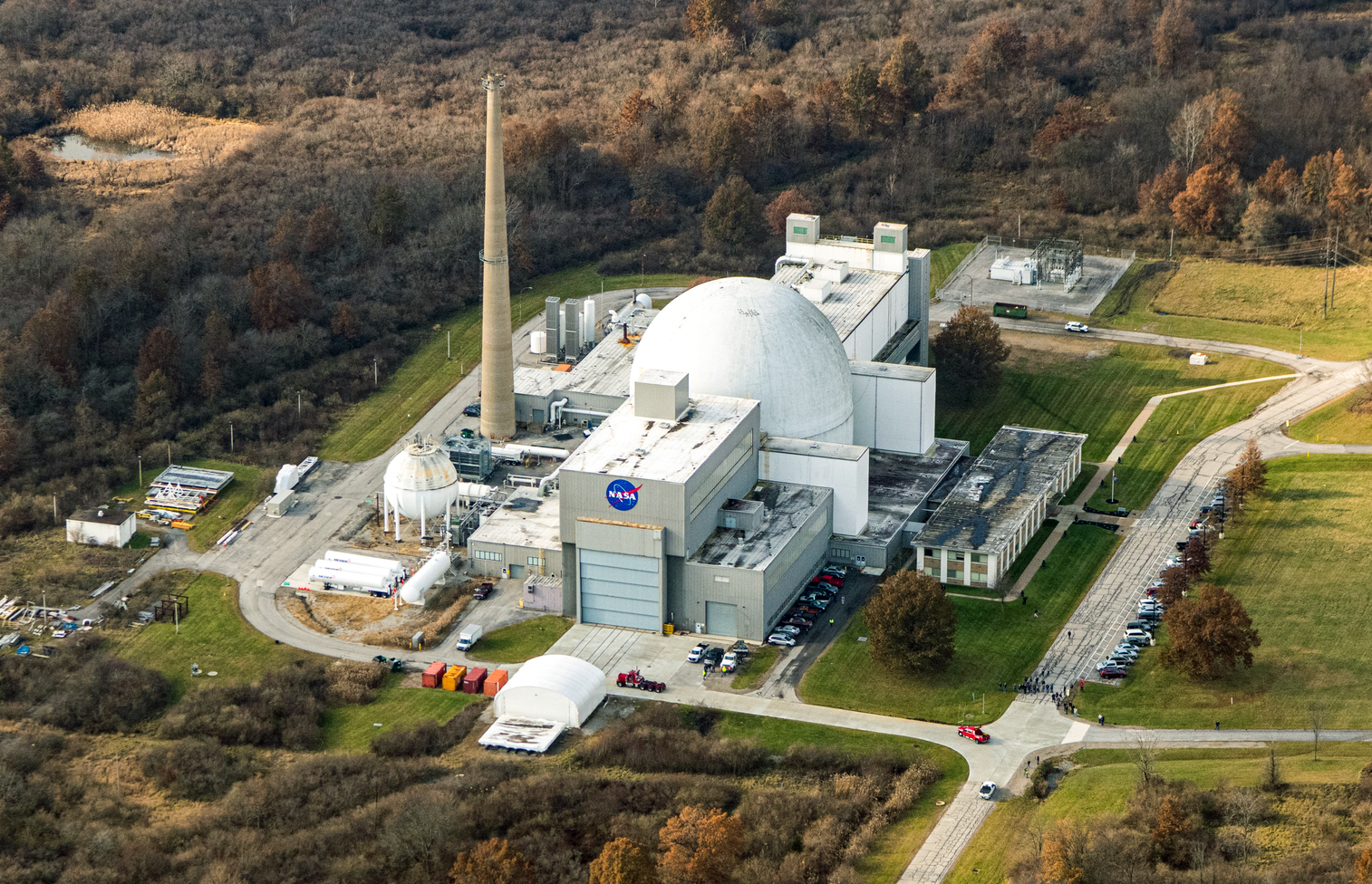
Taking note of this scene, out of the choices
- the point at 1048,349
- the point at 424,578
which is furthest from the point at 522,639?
the point at 1048,349

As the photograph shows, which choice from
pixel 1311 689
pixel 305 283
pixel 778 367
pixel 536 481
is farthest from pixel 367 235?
pixel 1311 689

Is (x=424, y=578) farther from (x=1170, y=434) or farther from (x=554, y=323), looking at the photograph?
(x=1170, y=434)

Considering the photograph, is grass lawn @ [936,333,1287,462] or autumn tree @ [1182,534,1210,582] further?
grass lawn @ [936,333,1287,462]

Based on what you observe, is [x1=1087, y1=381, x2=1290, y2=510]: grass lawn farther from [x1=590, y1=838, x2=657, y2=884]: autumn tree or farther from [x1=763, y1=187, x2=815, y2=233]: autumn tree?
[x1=590, y1=838, x2=657, y2=884]: autumn tree

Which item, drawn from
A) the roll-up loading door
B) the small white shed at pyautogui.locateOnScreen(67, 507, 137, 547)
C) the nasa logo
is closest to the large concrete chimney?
the small white shed at pyautogui.locateOnScreen(67, 507, 137, 547)

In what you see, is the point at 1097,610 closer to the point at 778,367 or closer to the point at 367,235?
the point at 778,367

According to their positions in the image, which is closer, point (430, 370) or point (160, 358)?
point (160, 358)
